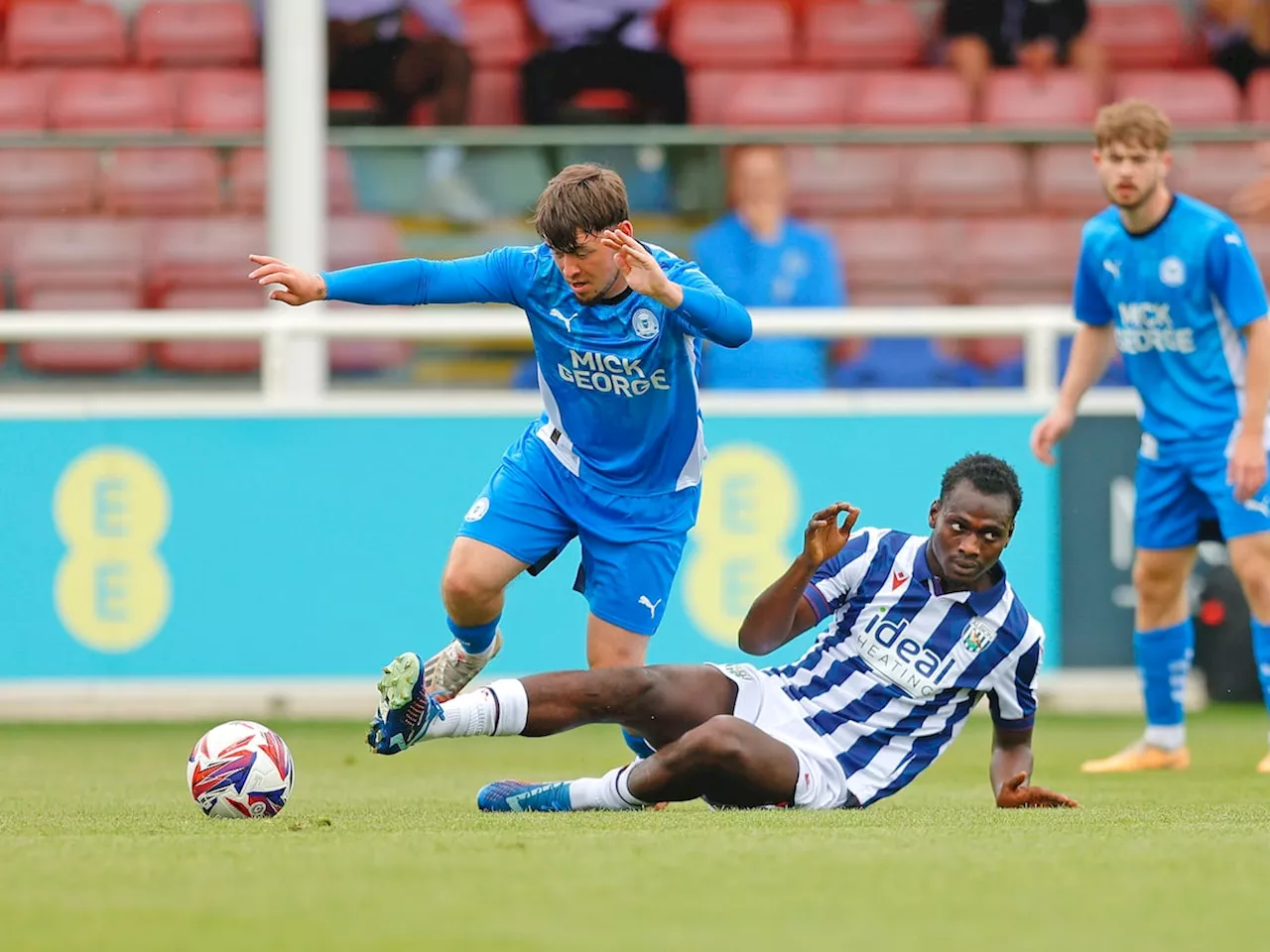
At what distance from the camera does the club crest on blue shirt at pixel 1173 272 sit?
685 cm

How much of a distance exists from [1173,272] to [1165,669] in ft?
4.46

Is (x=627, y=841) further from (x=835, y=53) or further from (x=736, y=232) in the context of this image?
(x=835, y=53)

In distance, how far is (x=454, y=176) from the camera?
9672mm

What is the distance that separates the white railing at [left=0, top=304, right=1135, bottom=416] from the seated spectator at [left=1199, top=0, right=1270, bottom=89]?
10.4 feet

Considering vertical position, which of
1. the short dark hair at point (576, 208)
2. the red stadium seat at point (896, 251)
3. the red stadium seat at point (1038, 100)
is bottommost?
the short dark hair at point (576, 208)

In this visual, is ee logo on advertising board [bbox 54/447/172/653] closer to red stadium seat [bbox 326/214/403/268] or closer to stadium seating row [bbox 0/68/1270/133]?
red stadium seat [bbox 326/214/403/268]

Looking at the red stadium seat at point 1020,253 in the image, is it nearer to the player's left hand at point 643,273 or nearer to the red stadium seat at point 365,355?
the red stadium seat at point 365,355

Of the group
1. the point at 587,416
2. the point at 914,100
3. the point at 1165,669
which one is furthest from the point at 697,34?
the point at 587,416

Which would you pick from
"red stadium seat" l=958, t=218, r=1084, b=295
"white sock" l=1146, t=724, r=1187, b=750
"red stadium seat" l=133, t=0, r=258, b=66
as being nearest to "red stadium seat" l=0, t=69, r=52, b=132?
"red stadium seat" l=133, t=0, r=258, b=66

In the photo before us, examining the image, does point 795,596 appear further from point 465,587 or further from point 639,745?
point 465,587

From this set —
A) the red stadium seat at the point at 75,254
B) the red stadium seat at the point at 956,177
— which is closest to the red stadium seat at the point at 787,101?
the red stadium seat at the point at 956,177

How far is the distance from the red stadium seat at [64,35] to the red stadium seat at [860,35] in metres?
3.75

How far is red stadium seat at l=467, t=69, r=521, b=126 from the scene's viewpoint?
10.6 meters

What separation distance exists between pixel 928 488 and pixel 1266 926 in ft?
18.5
